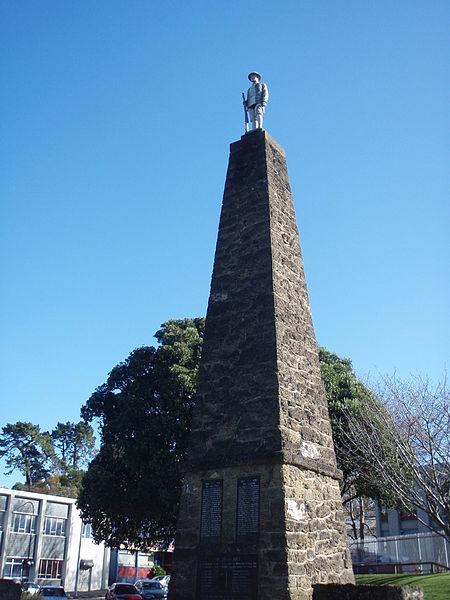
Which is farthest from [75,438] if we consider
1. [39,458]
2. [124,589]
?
[124,589]

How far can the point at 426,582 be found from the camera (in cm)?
1545

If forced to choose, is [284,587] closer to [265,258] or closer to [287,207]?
[265,258]

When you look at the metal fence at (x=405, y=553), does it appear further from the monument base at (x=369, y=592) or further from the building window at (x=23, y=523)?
the building window at (x=23, y=523)

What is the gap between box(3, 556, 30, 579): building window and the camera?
115ft

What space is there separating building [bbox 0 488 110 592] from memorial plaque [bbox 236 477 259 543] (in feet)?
99.6

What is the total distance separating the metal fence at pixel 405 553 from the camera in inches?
875

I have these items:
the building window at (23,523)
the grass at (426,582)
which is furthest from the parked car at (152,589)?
A: the grass at (426,582)

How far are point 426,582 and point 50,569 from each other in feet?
96.0

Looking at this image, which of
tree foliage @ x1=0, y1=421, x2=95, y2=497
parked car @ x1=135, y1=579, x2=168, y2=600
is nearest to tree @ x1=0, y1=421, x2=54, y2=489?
tree foliage @ x1=0, y1=421, x2=95, y2=497

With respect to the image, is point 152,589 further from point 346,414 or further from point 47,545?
point 346,414

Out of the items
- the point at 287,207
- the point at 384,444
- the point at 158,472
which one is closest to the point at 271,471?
the point at 287,207

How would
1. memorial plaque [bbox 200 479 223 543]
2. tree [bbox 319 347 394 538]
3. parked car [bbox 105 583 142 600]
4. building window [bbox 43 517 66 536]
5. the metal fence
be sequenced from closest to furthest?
memorial plaque [bbox 200 479 223 543], tree [bbox 319 347 394 538], the metal fence, parked car [bbox 105 583 142 600], building window [bbox 43 517 66 536]

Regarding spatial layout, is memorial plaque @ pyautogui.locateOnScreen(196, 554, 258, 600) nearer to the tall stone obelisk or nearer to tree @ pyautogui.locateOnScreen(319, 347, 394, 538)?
the tall stone obelisk

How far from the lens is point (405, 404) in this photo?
1786 centimetres
